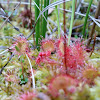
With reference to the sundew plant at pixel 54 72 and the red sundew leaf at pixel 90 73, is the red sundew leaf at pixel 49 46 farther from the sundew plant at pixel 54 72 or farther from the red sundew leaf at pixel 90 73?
the red sundew leaf at pixel 90 73

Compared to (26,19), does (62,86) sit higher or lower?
lower

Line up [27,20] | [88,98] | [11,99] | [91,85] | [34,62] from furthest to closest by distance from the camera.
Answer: [27,20] → [34,62] → [11,99] → [91,85] → [88,98]

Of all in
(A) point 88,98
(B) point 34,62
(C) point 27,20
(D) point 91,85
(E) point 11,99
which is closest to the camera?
(A) point 88,98

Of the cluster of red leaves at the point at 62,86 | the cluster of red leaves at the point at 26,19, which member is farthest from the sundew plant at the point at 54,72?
the cluster of red leaves at the point at 26,19

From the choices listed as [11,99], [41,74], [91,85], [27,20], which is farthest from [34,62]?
[27,20]

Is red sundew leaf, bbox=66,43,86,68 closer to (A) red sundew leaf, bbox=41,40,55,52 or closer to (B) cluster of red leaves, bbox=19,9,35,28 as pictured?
(A) red sundew leaf, bbox=41,40,55,52

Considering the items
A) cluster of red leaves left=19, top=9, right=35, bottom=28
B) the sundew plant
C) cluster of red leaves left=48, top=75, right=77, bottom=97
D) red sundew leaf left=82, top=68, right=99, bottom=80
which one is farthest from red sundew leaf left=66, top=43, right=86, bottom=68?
cluster of red leaves left=19, top=9, right=35, bottom=28

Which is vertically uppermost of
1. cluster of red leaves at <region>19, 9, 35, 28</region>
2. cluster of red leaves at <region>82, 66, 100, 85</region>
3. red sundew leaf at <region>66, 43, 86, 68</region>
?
cluster of red leaves at <region>19, 9, 35, 28</region>

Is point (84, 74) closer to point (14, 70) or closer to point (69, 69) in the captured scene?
point (69, 69)

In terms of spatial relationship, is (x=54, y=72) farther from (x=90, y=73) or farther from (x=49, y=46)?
(x=49, y=46)

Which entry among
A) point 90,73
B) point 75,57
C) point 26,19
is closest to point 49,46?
point 75,57

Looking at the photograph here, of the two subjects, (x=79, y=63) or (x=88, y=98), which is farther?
(x=79, y=63)
